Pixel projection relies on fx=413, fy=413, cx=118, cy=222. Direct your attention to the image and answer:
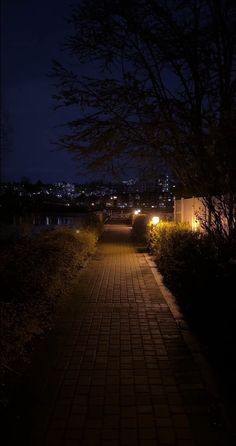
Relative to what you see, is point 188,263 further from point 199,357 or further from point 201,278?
point 199,357

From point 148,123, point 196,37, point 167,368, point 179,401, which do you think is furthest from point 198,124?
point 179,401

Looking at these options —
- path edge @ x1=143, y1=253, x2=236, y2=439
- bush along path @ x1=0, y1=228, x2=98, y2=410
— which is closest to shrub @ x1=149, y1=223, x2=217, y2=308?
path edge @ x1=143, y1=253, x2=236, y2=439

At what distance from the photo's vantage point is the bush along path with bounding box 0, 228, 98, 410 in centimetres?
494

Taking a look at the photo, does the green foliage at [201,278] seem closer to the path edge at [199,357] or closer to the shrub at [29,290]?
the path edge at [199,357]

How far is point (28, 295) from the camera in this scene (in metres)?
7.13

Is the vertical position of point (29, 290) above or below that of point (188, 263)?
below

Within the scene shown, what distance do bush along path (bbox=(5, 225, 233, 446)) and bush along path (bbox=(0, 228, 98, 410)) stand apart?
24 cm

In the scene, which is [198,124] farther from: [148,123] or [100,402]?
[100,402]

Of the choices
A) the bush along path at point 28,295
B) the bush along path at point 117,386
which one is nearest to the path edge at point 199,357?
the bush along path at point 117,386

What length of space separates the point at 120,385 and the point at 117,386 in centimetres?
4

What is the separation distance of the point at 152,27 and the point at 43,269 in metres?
5.16

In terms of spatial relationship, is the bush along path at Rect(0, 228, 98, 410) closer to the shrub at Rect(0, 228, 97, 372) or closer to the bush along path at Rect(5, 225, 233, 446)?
the shrub at Rect(0, 228, 97, 372)

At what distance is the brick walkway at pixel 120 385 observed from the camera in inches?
142

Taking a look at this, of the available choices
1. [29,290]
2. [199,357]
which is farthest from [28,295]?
[199,357]
